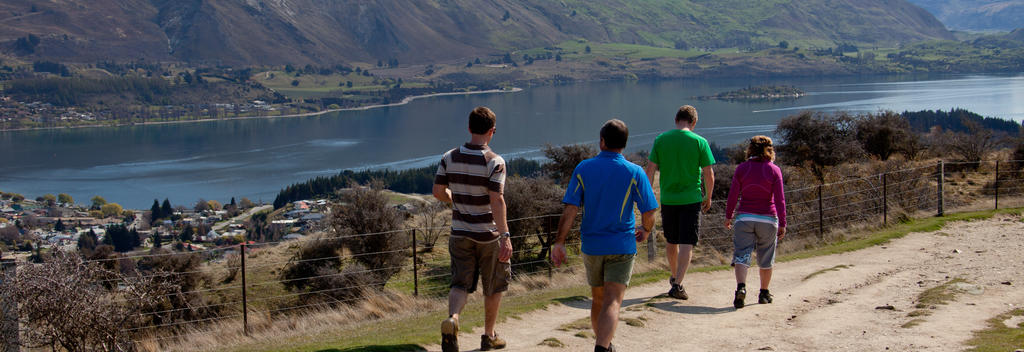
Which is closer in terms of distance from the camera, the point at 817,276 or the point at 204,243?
the point at 817,276

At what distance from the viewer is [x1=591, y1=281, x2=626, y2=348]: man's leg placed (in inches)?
179

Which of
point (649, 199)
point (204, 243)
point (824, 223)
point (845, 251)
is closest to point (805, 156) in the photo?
point (824, 223)

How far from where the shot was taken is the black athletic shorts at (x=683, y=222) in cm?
631

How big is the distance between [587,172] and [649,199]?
419mm

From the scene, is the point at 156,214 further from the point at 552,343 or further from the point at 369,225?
the point at 552,343

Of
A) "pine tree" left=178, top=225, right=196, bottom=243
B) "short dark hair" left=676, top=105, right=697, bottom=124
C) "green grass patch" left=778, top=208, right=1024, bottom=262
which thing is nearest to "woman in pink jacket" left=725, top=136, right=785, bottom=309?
"short dark hair" left=676, top=105, right=697, bottom=124

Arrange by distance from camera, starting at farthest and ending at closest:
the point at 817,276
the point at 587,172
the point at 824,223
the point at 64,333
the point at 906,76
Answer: the point at 906,76, the point at 824,223, the point at 817,276, the point at 64,333, the point at 587,172

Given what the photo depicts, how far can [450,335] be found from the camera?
482 centimetres

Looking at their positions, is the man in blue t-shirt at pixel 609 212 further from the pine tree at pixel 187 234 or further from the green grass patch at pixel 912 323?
the pine tree at pixel 187 234

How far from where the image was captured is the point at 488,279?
5.02 m

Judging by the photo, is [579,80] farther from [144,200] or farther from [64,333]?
[64,333]

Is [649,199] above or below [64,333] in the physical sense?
above

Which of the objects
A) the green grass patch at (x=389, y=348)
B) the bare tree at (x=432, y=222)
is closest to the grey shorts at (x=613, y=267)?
the green grass patch at (x=389, y=348)

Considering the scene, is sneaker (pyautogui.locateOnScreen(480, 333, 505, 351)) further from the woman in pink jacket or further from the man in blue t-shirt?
the woman in pink jacket
